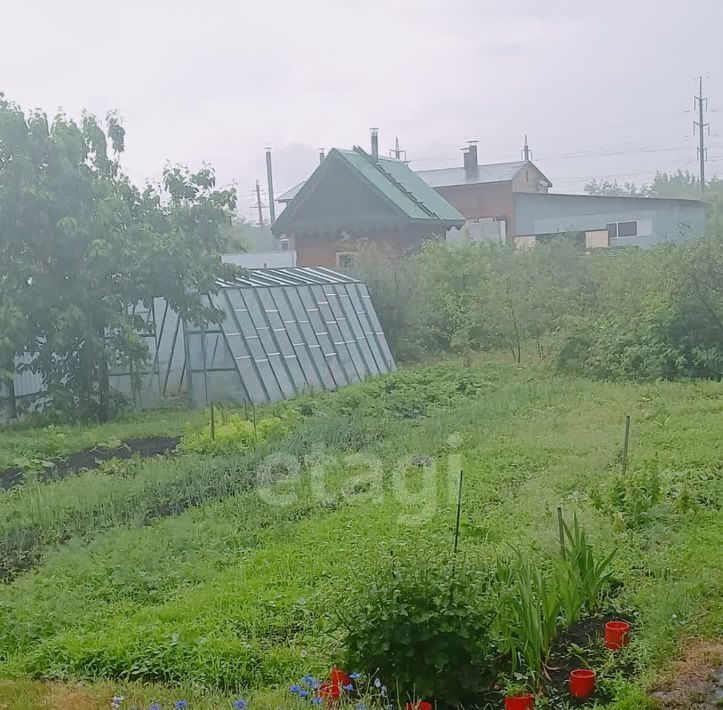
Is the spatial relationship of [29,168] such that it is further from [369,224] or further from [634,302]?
[369,224]

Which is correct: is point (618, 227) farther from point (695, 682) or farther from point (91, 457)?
point (695, 682)

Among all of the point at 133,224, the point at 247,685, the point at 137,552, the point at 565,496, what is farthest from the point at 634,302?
the point at 247,685

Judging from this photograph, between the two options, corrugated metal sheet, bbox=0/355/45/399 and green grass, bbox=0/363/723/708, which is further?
corrugated metal sheet, bbox=0/355/45/399

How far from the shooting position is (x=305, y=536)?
6805 mm

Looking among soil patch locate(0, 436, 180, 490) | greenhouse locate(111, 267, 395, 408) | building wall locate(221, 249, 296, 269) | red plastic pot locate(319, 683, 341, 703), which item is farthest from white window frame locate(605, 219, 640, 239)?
red plastic pot locate(319, 683, 341, 703)

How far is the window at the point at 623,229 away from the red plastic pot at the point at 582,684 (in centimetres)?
2988

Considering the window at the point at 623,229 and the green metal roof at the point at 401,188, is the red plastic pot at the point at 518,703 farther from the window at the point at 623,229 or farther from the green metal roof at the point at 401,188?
the window at the point at 623,229

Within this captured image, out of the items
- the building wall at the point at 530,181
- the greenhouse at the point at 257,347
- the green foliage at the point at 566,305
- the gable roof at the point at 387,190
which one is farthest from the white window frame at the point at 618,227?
the greenhouse at the point at 257,347

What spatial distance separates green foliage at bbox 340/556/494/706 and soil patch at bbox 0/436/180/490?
19.8 feet

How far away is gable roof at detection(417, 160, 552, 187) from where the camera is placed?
37.4 m

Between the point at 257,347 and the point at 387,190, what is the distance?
580 inches

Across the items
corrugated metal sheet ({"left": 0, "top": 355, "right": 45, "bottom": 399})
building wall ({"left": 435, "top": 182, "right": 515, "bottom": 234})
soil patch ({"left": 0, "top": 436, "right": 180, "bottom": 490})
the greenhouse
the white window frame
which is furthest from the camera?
building wall ({"left": 435, "top": 182, "right": 515, "bottom": 234})

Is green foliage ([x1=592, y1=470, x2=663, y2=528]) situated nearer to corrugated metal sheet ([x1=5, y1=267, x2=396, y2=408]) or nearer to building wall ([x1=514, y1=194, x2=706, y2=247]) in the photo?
corrugated metal sheet ([x1=5, y1=267, x2=396, y2=408])

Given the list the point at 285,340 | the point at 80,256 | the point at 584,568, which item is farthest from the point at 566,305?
the point at 584,568
